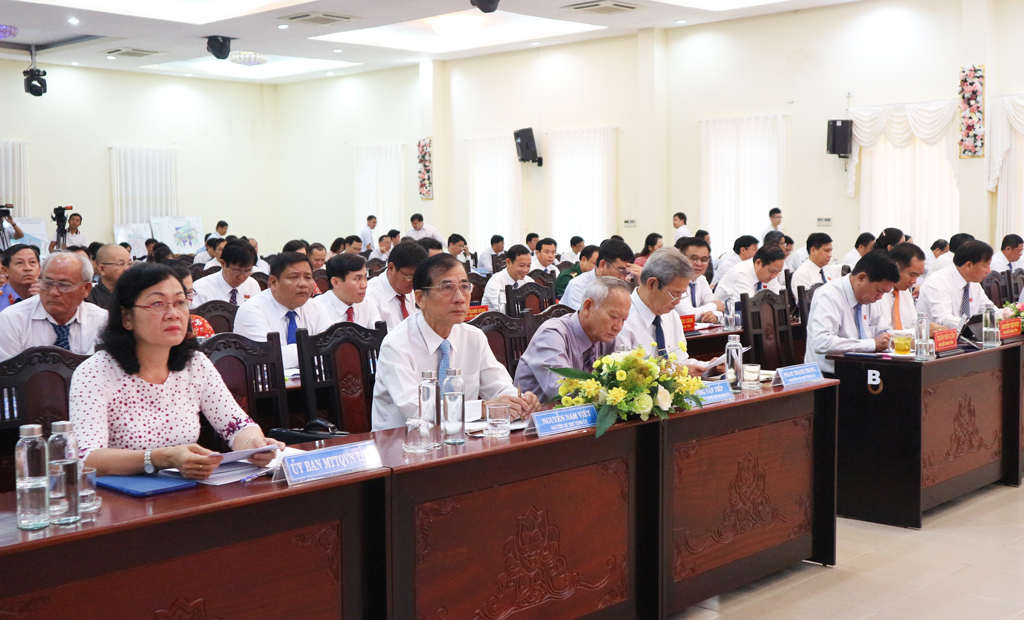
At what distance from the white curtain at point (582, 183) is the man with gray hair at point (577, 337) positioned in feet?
32.9

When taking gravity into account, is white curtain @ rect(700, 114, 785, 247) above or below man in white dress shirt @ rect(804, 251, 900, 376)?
above

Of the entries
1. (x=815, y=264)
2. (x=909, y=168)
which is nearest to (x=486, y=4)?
(x=815, y=264)

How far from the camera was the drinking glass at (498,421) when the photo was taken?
2607mm

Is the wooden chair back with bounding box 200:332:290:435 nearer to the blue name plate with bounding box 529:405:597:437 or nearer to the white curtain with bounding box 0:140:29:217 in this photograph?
the blue name plate with bounding box 529:405:597:437

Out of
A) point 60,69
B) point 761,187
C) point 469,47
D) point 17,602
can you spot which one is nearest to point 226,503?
point 17,602

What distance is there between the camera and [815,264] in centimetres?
799

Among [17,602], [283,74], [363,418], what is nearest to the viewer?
[17,602]

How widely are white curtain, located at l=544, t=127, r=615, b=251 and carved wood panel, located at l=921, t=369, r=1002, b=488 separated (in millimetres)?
8705

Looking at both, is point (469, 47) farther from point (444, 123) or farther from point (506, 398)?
point (506, 398)

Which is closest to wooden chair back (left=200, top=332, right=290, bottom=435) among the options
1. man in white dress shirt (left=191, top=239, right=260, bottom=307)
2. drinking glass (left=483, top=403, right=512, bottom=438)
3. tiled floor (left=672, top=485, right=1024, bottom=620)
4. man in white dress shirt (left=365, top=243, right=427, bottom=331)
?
drinking glass (left=483, top=403, right=512, bottom=438)

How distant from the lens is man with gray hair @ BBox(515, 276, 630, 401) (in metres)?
3.28

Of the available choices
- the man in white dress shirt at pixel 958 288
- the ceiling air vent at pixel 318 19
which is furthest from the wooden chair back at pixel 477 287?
the ceiling air vent at pixel 318 19

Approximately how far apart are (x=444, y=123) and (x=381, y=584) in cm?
1340

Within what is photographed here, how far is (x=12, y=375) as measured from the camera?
2717 mm
